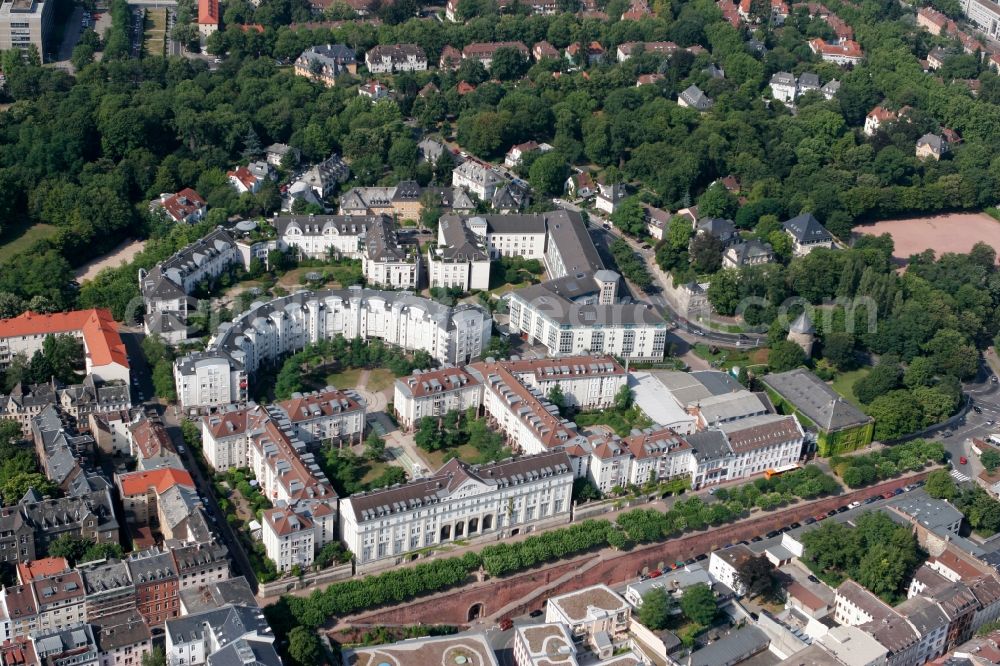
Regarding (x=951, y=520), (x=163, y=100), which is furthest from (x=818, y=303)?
(x=163, y=100)

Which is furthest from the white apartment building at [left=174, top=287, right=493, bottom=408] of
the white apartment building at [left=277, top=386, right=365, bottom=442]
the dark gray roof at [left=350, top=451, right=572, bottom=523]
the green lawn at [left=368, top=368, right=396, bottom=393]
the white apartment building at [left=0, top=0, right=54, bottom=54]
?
the white apartment building at [left=0, top=0, right=54, bottom=54]

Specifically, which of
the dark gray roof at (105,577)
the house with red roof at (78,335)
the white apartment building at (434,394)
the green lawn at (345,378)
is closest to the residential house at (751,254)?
the white apartment building at (434,394)

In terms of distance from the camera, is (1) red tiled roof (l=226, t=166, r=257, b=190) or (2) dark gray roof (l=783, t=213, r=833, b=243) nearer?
(2) dark gray roof (l=783, t=213, r=833, b=243)

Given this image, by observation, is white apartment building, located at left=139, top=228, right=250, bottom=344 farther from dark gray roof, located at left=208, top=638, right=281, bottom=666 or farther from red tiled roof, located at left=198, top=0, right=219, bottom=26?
red tiled roof, located at left=198, top=0, right=219, bottom=26

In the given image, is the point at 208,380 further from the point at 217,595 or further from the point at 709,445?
the point at 709,445

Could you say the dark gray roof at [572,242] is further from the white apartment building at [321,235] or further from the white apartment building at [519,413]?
the white apartment building at [519,413]

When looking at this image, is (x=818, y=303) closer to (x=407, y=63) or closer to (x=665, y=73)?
(x=665, y=73)

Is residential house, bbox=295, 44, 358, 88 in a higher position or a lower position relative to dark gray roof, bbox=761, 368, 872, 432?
higher
